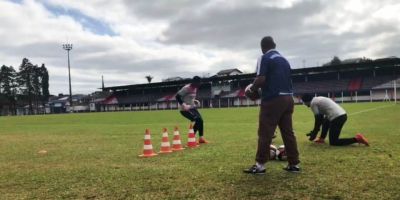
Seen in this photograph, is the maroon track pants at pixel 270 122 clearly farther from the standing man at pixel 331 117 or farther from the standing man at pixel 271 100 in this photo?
the standing man at pixel 331 117

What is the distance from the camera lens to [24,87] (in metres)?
132

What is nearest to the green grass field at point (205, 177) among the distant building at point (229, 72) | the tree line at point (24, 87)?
the distant building at point (229, 72)

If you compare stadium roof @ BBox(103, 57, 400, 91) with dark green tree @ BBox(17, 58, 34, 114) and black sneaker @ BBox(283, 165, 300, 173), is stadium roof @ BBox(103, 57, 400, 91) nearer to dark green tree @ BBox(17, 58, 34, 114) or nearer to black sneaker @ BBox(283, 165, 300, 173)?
dark green tree @ BBox(17, 58, 34, 114)

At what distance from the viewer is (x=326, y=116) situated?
→ 10852 millimetres

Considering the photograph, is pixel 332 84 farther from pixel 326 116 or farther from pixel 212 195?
pixel 212 195

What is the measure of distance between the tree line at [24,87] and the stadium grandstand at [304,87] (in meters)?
25.0

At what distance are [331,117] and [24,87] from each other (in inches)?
5265

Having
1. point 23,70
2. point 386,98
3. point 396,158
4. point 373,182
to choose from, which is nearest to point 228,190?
point 373,182

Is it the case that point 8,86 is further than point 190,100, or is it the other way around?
point 8,86

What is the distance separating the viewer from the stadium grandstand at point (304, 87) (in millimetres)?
80750

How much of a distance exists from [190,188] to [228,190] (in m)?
0.52

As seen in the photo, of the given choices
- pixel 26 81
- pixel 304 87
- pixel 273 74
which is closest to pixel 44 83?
pixel 26 81

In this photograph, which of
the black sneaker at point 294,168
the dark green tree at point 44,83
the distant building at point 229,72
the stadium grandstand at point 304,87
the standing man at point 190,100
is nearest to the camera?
the black sneaker at point 294,168

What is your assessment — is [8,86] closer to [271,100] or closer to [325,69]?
[325,69]
